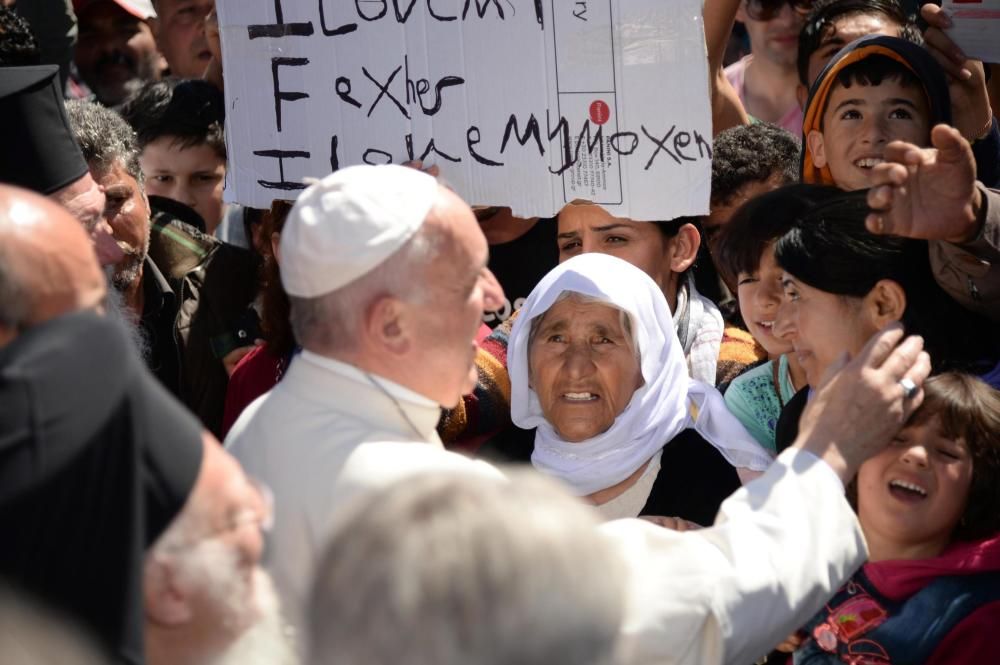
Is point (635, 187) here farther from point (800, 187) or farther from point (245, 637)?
point (245, 637)

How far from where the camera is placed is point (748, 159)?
4.91 meters

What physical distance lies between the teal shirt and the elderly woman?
0.07m

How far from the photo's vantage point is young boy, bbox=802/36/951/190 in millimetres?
4102

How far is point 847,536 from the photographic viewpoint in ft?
8.24

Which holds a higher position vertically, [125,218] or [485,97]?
[485,97]

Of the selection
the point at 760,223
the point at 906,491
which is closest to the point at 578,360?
the point at 760,223

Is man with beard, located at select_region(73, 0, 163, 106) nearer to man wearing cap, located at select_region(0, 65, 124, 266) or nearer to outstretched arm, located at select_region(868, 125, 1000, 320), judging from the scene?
man wearing cap, located at select_region(0, 65, 124, 266)

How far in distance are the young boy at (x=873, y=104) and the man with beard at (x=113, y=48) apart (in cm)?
390

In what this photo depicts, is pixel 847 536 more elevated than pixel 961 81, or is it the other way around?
pixel 961 81

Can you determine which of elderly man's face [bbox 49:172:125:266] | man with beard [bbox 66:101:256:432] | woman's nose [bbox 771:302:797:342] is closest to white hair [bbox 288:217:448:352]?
woman's nose [bbox 771:302:797:342]

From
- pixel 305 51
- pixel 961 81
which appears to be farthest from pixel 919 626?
pixel 305 51

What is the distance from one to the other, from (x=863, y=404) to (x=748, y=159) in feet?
7.93

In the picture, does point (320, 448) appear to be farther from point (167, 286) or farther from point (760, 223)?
point (167, 286)

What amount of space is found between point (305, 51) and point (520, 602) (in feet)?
10.1
